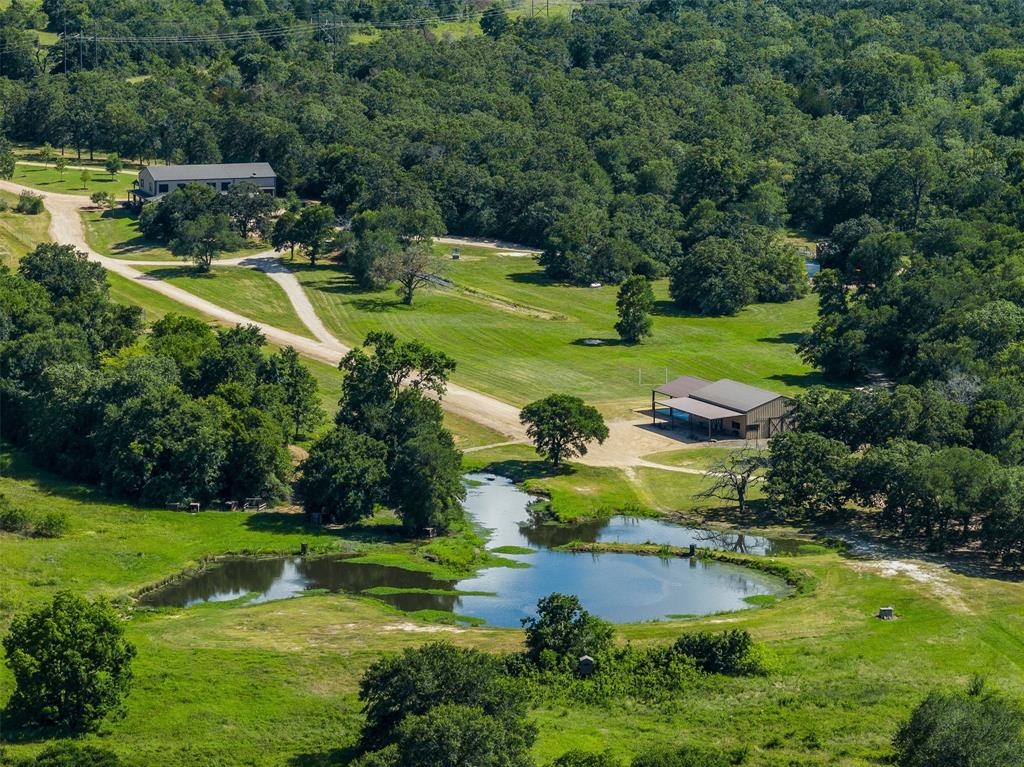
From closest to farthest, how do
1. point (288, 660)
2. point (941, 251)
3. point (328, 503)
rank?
1. point (288, 660)
2. point (328, 503)
3. point (941, 251)

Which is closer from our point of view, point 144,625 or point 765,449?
point 144,625

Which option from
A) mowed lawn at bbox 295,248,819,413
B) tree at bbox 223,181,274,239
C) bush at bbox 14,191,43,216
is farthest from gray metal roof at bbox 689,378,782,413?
bush at bbox 14,191,43,216

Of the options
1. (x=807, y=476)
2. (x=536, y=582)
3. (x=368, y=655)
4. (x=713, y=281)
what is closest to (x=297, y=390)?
(x=536, y=582)

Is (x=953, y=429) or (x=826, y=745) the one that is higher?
(x=953, y=429)

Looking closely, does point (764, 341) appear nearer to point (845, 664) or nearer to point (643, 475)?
point (643, 475)

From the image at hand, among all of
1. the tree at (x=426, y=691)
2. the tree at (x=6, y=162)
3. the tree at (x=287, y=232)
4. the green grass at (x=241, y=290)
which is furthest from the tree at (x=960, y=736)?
the tree at (x=6, y=162)

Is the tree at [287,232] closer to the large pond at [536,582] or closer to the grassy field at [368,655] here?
the grassy field at [368,655]

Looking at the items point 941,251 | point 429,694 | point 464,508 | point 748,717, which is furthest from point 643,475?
point 941,251
